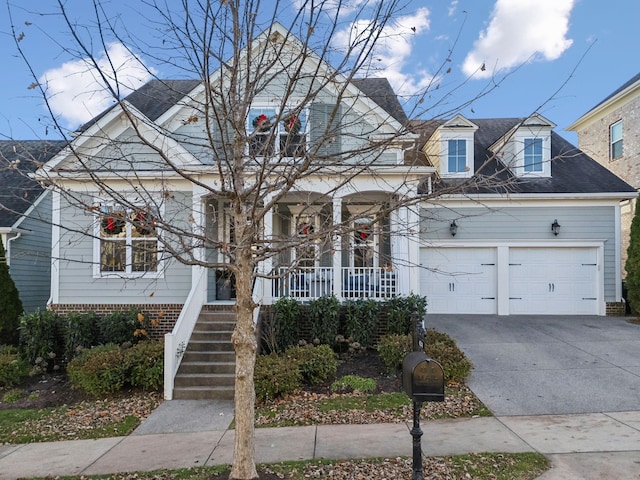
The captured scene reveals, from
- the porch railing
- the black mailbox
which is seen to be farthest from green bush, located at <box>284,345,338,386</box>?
the black mailbox

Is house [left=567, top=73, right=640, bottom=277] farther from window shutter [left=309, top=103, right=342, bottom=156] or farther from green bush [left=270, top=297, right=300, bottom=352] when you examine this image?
green bush [left=270, top=297, right=300, bottom=352]

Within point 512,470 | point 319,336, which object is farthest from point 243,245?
point 319,336

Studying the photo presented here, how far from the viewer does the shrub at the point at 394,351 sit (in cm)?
764

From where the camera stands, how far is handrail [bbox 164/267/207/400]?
283 inches

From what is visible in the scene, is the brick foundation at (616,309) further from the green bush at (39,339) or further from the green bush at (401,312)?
the green bush at (39,339)

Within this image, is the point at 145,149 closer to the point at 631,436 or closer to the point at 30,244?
the point at 30,244

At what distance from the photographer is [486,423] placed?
5.54m

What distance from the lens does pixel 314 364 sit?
7.42 m

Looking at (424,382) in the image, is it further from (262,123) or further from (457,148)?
(457,148)

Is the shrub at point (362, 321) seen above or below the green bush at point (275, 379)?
above

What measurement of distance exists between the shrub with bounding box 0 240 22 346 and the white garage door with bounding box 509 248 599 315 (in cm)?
1293

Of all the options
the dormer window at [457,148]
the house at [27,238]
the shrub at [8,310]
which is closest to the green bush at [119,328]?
the shrub at [8,310]

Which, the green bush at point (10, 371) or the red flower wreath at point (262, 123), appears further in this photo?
the green bush at point (10, 371)

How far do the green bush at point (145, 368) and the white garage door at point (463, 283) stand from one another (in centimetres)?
772
